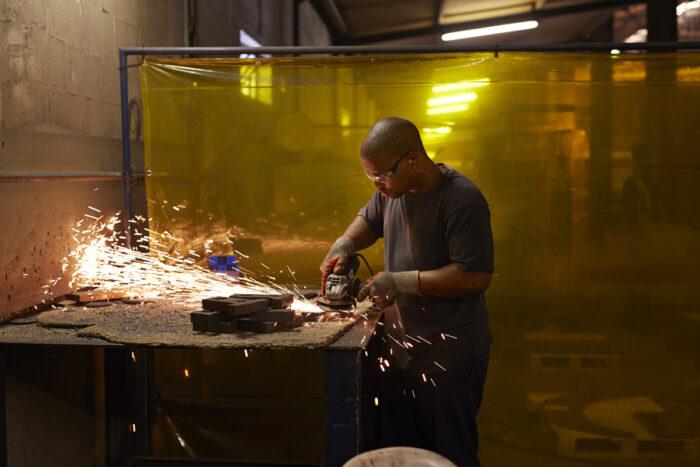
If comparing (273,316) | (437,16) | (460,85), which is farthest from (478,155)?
(437,16)

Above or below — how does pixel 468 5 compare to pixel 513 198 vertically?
above

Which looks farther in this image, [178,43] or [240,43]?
[240,43]

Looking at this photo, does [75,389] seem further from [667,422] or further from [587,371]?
[667,422]

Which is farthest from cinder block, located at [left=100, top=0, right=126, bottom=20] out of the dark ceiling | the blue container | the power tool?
the dark ceiling

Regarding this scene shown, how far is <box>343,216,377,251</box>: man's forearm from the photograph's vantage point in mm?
3090

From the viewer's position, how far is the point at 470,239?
2492 mm

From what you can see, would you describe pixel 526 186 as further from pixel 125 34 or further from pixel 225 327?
pixel 125 34

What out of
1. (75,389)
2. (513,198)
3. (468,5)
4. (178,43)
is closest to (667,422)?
(513,198)

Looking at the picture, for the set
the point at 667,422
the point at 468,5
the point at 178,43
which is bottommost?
the point at 667,422

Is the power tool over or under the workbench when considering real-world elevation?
over

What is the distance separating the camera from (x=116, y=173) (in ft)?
11.6

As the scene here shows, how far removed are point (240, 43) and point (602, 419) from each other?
13.8 ft

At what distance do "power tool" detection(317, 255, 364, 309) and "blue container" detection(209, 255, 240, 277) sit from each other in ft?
2.72

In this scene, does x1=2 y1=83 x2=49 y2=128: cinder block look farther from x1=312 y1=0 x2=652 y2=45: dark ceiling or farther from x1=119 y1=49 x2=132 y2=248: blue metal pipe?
x1=312 y1=0 x2=652 y2=45: dark ceiling
